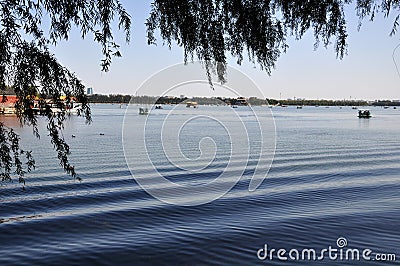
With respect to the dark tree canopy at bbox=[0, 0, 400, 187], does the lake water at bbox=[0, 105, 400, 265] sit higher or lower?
lower

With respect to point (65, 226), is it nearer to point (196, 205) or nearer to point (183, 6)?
point (196, 205)

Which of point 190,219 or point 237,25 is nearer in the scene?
point 237,25

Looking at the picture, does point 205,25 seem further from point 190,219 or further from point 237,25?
point 190,219

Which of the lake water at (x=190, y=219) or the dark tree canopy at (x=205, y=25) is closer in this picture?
the dark tree canopy at (x=205, y=25)

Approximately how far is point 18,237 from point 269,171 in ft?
41.1

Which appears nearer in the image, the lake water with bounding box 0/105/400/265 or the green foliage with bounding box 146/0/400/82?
the green foliage with bounding box 146/0/400/82

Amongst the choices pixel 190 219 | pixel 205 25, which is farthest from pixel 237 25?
pixel 190 219

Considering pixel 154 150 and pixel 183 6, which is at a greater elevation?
pixel 183 6

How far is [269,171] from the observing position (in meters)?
20.1

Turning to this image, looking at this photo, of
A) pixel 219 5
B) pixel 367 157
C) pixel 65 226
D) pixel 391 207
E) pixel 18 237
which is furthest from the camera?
pixel 367 157

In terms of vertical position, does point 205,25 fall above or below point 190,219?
above

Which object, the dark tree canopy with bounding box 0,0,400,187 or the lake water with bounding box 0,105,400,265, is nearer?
the dark tree canopy with bounding box 0,0,400,187

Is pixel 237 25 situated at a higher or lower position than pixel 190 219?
higher

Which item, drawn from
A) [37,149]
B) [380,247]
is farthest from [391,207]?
[37,149]
